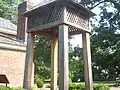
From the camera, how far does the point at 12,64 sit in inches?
682

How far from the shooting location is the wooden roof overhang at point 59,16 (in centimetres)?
950

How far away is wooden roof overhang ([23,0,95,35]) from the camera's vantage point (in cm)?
950

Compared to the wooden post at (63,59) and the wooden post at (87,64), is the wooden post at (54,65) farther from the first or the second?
the wooden post at (63,59)

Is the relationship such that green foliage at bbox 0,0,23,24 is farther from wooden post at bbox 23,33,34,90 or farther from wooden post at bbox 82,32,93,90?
wooden post at bbox 82,32,93,90

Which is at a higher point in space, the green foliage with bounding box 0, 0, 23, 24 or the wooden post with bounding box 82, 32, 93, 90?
the green foliage with bounding box 0, 0, 23, 24

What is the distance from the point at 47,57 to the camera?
77.0ft

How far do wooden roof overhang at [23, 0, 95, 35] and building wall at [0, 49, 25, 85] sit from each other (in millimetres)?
6594

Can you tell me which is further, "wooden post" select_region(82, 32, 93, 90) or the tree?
the tree

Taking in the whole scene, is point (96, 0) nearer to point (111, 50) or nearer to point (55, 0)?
point (111, 50)

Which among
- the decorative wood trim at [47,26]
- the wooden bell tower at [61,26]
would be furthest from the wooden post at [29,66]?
the decorative wood trim at [47,26]

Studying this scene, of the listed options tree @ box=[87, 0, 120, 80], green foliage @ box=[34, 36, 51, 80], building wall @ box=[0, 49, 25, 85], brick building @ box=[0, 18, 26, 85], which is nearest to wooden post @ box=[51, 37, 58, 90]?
brick building @ box=[0, 18, 26, 85]

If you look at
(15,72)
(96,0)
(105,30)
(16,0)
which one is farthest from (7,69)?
(16,0)

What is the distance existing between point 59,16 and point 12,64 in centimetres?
921

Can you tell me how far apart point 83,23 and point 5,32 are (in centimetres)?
1469
